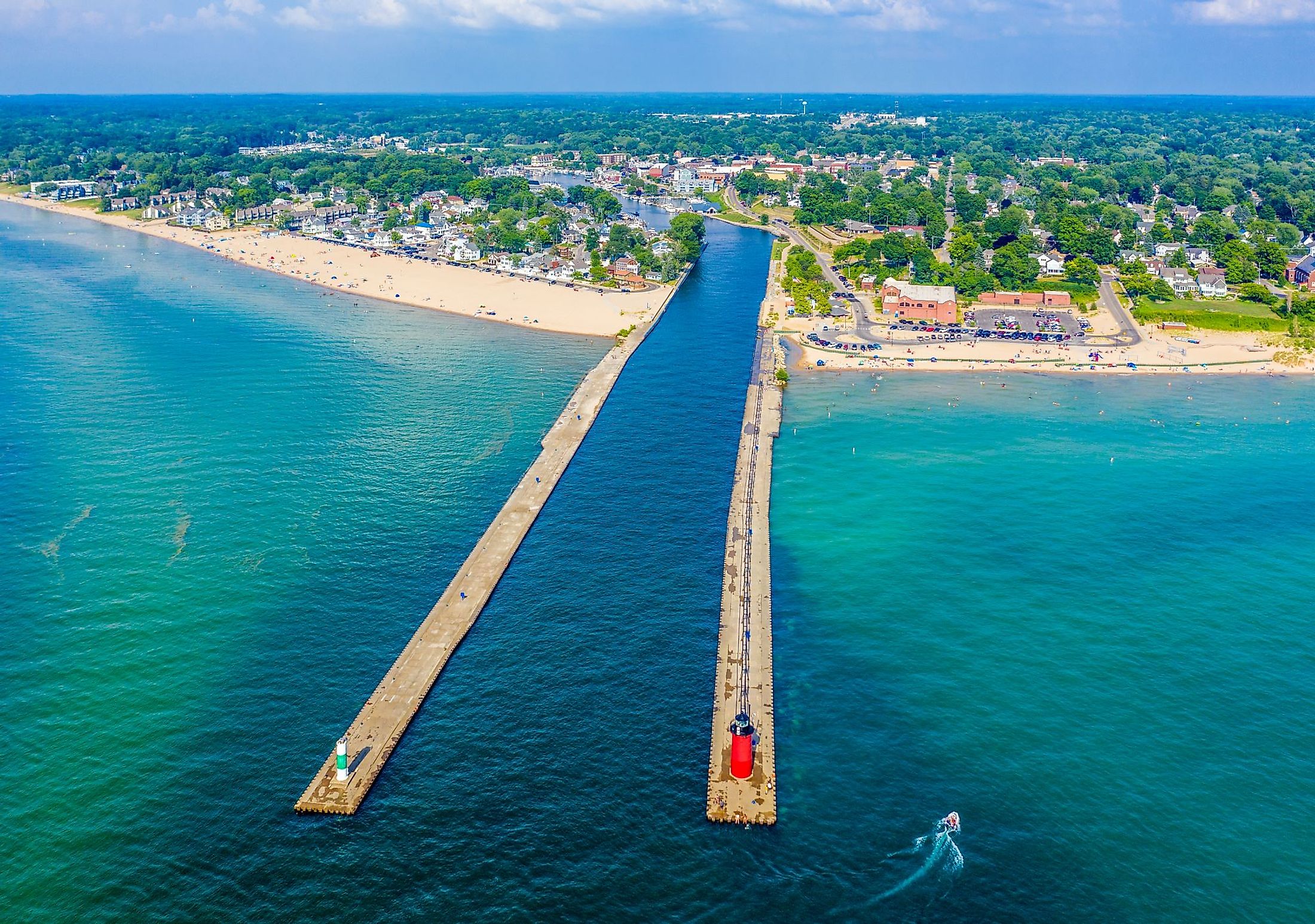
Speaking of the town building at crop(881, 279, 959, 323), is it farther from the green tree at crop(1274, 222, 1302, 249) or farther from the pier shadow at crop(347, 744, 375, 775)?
the pier shadow at crop(347, 744, 375, 775)

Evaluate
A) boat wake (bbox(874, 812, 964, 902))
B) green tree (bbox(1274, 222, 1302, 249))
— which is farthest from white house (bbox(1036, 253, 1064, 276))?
boat wake (bbox(874, 812, 964, 902))

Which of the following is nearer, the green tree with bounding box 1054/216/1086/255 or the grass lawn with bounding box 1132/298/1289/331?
the grass lawn with bounding box 1132/298/1289/331

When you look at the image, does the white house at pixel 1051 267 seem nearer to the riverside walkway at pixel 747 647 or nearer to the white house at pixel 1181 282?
the white house at pixel 1181 282

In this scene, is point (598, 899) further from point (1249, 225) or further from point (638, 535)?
point (1249, 225)

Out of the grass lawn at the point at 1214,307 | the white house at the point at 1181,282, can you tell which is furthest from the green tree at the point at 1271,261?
the grass lawn at the point at 1214,307

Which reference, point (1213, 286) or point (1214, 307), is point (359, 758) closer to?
point (1214, 307)
